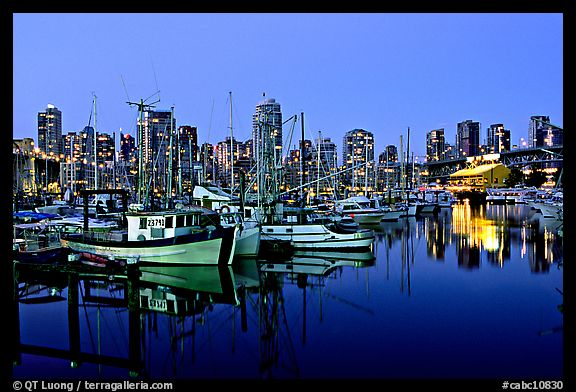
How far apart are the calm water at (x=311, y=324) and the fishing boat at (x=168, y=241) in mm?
705

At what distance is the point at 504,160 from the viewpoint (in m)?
150

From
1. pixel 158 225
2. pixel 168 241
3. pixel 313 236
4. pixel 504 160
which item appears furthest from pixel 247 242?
pixel 504 160

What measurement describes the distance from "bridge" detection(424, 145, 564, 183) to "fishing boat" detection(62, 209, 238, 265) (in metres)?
112

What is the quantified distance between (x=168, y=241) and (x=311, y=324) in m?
9.66

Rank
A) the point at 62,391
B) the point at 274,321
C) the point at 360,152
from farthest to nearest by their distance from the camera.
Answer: the point at 360,152
the point at 274,321
the point at 62,391

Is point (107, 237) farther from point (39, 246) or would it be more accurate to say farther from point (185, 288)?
point (185, 288)

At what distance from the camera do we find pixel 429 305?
15.3 meters

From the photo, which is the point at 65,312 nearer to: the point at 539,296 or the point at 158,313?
the point at 158,313

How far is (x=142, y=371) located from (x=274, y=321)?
460 centimetres

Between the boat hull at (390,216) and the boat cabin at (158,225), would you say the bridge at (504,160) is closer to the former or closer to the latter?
the boat hull at (390,216)

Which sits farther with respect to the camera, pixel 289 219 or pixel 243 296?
pixel 289 219

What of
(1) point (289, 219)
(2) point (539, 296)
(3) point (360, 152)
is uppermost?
(3) point (360, 152)
